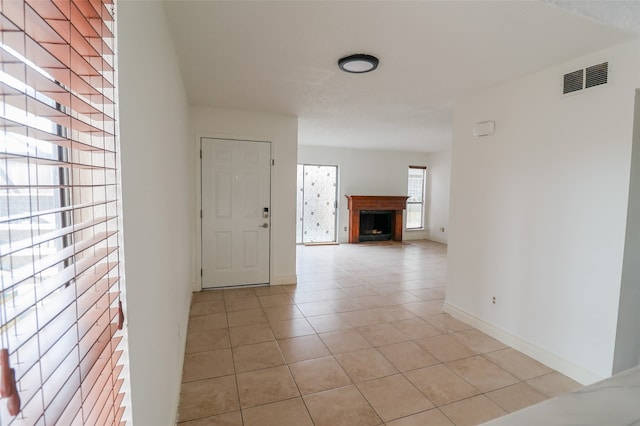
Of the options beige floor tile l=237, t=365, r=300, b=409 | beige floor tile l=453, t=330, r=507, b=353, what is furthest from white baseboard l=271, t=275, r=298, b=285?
beige floor tile l=453, t=330, r=507, b=353

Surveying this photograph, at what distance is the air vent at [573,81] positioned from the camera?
2.31 metres

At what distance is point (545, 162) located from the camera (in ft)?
8.48

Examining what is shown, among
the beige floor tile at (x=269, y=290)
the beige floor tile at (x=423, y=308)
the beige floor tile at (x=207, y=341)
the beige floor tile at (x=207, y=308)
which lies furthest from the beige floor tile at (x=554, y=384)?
the beige floor tile at (x=207, y=308)

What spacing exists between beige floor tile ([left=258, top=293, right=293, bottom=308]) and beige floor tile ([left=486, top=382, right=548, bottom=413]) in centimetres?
226

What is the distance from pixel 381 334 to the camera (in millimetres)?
3051

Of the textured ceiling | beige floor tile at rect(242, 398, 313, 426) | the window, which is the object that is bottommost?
beige floor tile at rect(242, 398, 313, 426)

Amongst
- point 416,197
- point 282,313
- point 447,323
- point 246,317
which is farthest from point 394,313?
point 416,197

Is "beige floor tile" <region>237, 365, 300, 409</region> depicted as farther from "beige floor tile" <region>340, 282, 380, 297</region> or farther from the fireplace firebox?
the fireplace firebox

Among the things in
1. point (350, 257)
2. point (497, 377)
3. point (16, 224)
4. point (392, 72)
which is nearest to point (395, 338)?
point (497, 377)

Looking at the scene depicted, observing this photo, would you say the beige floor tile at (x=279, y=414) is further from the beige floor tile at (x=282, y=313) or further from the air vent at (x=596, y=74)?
the air vent at (x=596, y=74)

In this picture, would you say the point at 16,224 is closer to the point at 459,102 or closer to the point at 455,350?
the point at 455,350

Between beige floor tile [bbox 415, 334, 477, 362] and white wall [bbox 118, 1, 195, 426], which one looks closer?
white wall [bbox 118, 1, 195, 426]

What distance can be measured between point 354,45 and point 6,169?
212cm

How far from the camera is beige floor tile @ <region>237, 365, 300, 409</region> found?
2107 mm
